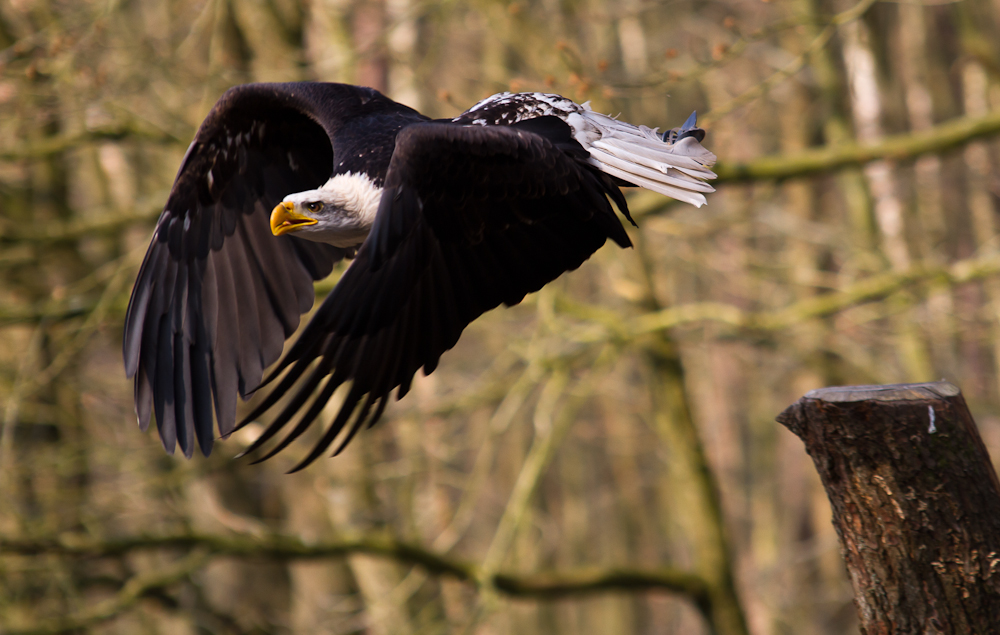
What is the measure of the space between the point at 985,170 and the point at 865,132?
1.57 meters

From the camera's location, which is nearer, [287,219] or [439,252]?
[439,252]

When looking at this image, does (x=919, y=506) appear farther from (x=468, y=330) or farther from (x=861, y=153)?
(x=468, y=330)

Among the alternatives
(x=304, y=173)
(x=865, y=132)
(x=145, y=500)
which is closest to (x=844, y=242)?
(x=865, y=132)

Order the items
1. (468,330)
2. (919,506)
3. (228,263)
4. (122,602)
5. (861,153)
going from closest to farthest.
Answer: (919,506), (228,263), (122,602), (861,153), (468,330)

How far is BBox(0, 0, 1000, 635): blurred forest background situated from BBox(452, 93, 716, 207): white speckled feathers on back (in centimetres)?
85

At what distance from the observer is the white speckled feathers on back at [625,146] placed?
3.20 meters

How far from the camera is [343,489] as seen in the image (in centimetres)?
741

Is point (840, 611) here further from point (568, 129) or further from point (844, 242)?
point (568, 129)

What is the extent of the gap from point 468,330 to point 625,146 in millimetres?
5026

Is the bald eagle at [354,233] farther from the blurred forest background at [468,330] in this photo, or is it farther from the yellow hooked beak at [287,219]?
the blurred forest background at [468,330]

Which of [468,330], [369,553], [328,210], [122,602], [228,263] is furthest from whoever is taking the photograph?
[468,330]

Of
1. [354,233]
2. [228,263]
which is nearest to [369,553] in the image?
[228,263]

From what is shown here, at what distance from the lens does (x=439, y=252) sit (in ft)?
9.39

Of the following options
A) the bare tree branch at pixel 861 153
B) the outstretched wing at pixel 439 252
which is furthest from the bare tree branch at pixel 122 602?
the bare tree branch at pixel 861 153
